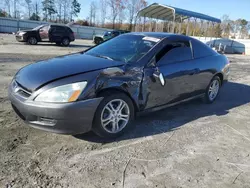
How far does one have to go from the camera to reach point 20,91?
295cm

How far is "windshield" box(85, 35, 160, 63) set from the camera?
3656 mm

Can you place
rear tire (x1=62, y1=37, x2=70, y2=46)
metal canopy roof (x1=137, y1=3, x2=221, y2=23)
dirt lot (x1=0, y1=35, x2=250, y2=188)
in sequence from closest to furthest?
dirt lot (x1=0, y1=35, x2=250, y2=188) → rear tire (x1=62, y1=37, x2=70, y2=46) → metal canopy roof (x1=137, y1=3, x2=221, y2=23)

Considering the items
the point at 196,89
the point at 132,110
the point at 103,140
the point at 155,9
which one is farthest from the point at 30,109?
the point at 155,9

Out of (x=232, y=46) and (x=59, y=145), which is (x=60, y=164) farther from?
(x=232, y=46)

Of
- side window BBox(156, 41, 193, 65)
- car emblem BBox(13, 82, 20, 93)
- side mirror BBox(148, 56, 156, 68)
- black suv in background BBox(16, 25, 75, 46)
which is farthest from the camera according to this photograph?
black suv in background BBox(16, 25, 75, 46)

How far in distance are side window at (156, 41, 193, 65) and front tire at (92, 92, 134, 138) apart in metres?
0.92

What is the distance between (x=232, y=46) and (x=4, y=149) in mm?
26901

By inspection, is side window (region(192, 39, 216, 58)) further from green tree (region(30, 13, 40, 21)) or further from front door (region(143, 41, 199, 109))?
green tree (region(30, 13, 40, 21))

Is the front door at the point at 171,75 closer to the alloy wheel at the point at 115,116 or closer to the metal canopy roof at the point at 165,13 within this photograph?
the alloy wheel at the point at 115,116

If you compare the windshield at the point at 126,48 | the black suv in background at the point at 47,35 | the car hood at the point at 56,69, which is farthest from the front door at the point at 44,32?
the car hood at the point at 56,69

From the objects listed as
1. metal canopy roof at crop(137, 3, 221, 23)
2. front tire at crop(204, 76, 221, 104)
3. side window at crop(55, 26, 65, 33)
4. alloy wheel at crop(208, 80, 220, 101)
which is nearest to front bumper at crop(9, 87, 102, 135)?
front tire at crop(204, 76, 221, 104)

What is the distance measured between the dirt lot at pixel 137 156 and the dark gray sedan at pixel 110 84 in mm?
306

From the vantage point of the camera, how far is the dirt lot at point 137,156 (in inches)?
96.2

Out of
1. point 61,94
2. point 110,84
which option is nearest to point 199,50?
point 110,84
